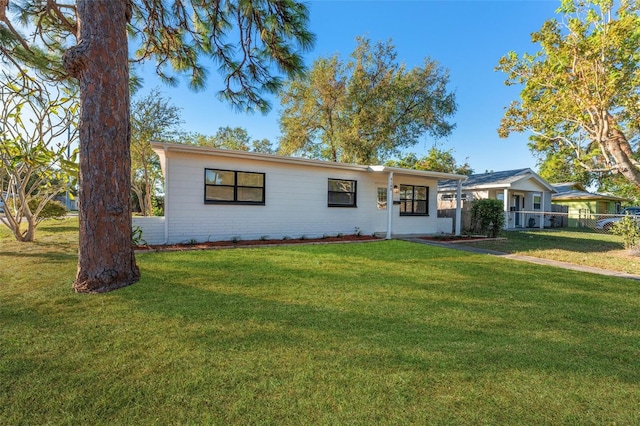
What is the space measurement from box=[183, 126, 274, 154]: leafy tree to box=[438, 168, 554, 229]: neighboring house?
59.4 feet

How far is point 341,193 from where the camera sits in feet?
37.0

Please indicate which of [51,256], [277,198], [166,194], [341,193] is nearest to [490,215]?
[341,193]

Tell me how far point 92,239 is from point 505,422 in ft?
15.4

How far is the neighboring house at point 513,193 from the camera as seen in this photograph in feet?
59.9

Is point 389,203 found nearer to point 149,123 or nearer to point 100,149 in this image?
point 100,149

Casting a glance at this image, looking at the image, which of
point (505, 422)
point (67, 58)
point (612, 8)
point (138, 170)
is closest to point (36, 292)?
point (67, 58)

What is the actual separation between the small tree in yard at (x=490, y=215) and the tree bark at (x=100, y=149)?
1185 centimetres

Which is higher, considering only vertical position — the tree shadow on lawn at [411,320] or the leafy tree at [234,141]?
the leafy tree at [234,141]

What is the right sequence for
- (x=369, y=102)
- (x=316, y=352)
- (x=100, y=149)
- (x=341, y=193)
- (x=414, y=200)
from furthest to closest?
1. (x=369, y=102)
2. (x=414, y=200)
3. (x=341, y=193)
4. (x=100, y=149)
5. (x=316, y=352)

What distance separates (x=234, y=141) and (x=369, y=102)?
→ 16.5 m

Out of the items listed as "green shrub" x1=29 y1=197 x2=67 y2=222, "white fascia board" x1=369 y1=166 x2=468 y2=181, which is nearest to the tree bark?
"white fascia board" x1=369 y1=166 x2=468 y2=181

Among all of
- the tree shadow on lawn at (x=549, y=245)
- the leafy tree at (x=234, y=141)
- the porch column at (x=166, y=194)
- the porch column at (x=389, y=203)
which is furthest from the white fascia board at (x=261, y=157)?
the leafy tree at (x=234, y=141)

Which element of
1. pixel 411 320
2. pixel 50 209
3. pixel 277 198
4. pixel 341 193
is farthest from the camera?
pixel 50 209

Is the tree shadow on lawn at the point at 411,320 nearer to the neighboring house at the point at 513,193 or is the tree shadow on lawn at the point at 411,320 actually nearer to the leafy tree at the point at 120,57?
the leafy tree at the point at 120,57
